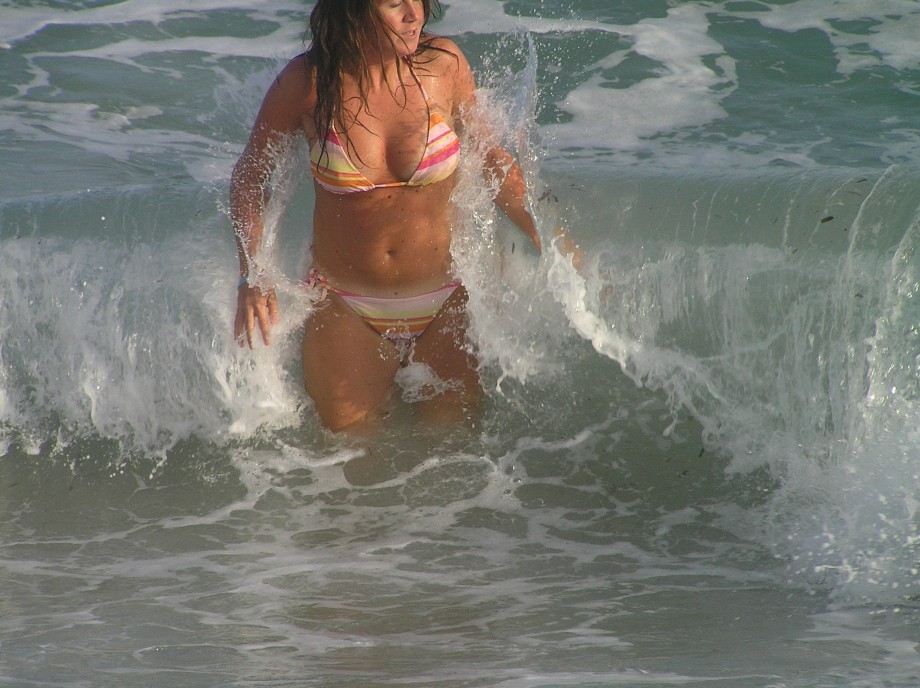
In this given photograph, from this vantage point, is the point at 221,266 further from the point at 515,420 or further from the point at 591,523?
the point at 591,523

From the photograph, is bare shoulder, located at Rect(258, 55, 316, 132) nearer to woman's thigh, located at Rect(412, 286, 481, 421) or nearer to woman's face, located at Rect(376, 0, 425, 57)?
woman's face, located at Rect(376, 0, 425, 57)

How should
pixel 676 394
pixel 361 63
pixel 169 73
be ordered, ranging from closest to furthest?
pixel 361 63 → pixel 676 394 → pixel 169 73

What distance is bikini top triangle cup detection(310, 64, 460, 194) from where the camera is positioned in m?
3.04

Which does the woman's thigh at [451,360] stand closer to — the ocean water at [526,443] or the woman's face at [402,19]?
the ocean water at [526,443]

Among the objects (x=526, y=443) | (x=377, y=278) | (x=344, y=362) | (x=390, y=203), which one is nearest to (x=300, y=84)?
(x=390, y=203)

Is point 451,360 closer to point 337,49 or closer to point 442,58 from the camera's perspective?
point 442,58

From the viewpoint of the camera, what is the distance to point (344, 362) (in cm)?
345

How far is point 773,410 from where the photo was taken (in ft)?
12.2

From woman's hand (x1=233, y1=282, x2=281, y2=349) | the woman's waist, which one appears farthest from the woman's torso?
woman's hand (x1=233, y1=282, x2=281, y2=349)

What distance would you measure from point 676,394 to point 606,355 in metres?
0.35

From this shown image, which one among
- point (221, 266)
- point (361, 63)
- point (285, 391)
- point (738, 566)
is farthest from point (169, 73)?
point (738, 566)

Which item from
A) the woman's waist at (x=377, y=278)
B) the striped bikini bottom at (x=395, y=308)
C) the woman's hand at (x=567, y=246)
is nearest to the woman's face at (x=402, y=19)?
the woman's waist at (x=377, y=278)

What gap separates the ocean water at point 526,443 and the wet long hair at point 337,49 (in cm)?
32

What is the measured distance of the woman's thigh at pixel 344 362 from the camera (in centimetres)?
341
